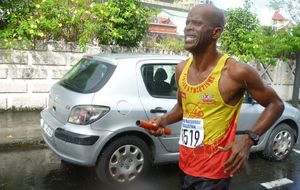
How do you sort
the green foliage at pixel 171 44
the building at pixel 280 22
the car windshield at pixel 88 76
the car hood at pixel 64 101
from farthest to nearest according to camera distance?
the building at pixel 280 22
the green foliage at pixel 171 44
the car windshield at pixel 88 76
the car hood at pixel 64 101

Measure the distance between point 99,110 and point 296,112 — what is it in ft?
11.2

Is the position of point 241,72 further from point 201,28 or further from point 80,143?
point 80,143

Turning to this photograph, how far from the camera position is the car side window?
5.14 m

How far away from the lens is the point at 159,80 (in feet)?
17.2

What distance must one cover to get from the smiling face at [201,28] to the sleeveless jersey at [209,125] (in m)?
0.17

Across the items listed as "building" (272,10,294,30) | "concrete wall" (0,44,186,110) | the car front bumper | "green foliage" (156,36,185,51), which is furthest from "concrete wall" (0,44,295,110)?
"building" (272,10,294,30)

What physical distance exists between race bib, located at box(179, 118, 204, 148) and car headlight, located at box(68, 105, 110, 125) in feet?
6.81

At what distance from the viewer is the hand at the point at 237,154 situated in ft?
7.59

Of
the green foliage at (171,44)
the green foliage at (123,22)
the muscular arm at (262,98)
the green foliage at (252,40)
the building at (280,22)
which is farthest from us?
the building at (280,22)

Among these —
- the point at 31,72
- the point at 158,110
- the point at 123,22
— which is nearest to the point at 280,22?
the point at 123,22

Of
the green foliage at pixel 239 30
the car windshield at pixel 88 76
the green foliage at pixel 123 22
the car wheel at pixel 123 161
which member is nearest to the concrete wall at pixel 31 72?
the green foliage at pixel 123 22

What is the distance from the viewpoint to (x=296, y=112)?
6.41 meters

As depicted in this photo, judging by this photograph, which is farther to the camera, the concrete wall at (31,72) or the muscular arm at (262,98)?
the concrete wall at (31,72)

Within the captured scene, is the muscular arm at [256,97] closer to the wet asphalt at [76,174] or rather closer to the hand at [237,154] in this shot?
the hand at [237,154]
